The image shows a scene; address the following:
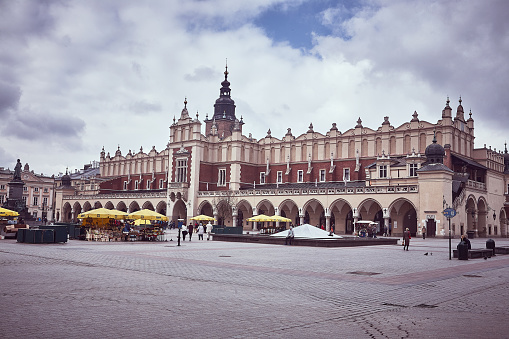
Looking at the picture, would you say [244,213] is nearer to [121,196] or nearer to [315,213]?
[315,213]

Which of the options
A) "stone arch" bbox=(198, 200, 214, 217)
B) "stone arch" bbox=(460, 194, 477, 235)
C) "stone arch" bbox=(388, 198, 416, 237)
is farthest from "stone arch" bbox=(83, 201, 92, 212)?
"stone arch" bbox=(460, 194, 477, 235)

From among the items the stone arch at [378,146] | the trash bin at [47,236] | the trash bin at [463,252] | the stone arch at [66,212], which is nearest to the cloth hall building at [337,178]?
the stone arch at [378,146]

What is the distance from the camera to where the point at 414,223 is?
178ft

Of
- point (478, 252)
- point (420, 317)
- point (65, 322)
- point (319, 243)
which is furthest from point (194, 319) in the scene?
point (319, 243)

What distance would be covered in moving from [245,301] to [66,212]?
92.0m

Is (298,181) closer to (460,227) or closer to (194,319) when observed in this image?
(460,227)

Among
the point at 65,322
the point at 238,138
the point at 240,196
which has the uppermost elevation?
the point at 238,138

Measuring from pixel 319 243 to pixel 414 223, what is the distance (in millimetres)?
26746

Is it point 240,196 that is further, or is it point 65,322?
point 240,196

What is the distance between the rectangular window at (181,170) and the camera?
73.4m

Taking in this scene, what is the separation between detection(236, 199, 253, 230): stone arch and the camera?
220 feet

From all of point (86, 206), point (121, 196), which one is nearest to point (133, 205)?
point (121, 196)

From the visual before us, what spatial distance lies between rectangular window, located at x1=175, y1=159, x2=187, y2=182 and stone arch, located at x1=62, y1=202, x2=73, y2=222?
30990mm

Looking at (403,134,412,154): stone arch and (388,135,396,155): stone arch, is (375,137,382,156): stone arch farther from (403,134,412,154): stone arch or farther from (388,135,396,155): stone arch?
(403,134,412,154): stone arch
